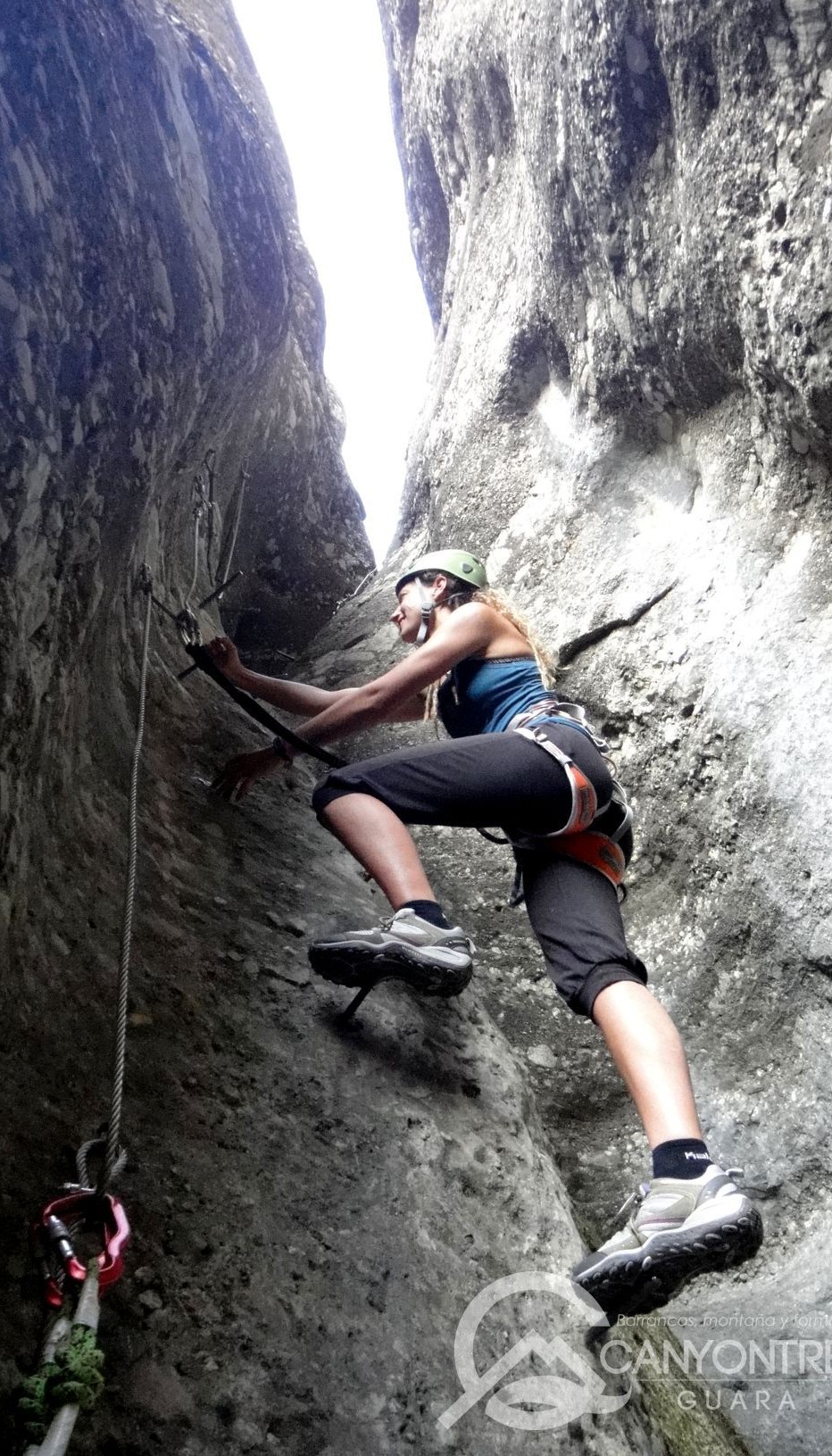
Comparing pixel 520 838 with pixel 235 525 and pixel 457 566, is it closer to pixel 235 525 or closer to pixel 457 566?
pixel 457 566

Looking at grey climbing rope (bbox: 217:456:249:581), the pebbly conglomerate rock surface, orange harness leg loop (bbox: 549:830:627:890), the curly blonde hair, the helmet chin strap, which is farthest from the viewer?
grey climbing rope (bbox: 217:456:249:581)

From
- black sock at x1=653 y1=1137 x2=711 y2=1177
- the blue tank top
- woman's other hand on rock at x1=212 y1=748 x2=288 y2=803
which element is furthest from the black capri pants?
woman's other hand on rock at x1=212 y1=748 x2=288 y2=803

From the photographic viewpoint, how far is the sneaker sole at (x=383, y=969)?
282 centimetres

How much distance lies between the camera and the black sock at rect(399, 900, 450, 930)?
2.94 meters

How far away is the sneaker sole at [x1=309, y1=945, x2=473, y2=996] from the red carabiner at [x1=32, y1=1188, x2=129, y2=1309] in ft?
3.18

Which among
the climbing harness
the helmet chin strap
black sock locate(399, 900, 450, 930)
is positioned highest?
the helmet chin strap

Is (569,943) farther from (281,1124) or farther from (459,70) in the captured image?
(459,70)

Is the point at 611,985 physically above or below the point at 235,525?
below

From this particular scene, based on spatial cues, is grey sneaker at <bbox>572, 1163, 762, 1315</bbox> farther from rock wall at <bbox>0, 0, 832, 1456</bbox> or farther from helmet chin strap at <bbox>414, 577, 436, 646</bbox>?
helmet chin strap at <bbox>414, 577, 436, 646</bbox>

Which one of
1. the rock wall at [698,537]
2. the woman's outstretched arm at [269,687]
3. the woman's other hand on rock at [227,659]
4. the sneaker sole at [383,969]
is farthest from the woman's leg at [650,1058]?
the woman's other hand on rock at [227,659]

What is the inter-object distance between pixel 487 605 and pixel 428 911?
4.22ft

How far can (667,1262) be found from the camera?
216 centimetres

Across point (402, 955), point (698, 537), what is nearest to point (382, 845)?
point (402, 955)

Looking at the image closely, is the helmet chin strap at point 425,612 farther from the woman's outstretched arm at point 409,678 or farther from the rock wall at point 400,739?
the rock wall at point 400,739
